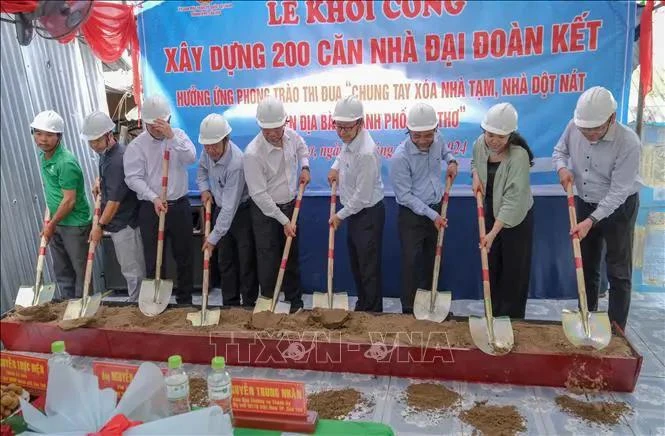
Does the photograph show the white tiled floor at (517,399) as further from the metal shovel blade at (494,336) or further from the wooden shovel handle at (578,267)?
the wooden shovel handle at (578,267)

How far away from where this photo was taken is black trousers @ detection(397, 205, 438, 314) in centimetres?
354

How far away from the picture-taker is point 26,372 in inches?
86.6

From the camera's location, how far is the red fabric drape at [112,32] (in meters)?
4.04

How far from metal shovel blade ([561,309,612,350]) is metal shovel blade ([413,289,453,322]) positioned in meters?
0.65

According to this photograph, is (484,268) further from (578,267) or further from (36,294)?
(36,294)

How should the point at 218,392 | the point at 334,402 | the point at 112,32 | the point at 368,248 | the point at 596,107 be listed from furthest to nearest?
the point at 112,32, the point at 368,248, the point at 596,107, the point at 334,402, the point at 218,392

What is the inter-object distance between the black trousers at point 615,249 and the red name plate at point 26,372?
303cm

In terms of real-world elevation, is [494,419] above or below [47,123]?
below

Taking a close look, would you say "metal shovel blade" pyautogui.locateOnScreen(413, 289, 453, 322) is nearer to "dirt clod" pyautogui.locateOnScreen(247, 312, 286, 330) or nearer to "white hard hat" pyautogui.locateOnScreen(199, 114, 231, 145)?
"dirt clod" pyautogui.locateOnScreen(247, 312, 286, 330)

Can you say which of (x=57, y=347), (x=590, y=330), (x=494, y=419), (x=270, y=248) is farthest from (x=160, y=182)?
(x=590, y=330)

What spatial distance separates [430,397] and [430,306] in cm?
65

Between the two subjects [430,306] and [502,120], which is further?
[430,306]

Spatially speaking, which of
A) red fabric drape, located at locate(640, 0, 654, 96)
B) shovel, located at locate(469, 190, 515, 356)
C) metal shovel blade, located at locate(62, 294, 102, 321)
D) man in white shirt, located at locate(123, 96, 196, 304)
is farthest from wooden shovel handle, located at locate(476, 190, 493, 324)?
metal shovel blade, located at locate(62, 294, 102, 321)

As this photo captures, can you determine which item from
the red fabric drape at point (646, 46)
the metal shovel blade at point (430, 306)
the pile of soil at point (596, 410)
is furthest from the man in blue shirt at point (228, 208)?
the red fabric drape at point (646, 46)
